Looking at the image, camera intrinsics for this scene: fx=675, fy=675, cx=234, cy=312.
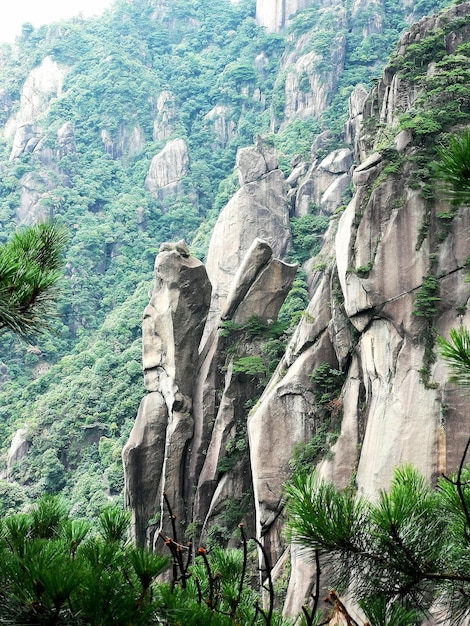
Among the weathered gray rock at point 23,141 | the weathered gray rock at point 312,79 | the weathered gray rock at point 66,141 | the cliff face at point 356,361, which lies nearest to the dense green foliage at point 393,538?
the cliff face at point 356,361

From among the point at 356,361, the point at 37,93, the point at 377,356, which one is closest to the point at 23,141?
the point at 37,93

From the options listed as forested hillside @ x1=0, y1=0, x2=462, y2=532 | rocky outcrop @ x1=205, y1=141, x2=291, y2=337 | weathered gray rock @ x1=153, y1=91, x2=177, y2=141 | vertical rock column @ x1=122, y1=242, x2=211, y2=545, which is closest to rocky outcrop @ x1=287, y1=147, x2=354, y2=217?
forested hillside @ x1=0, y1=0, x2=462, y2=532

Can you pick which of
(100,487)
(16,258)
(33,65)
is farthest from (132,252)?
(16,258)

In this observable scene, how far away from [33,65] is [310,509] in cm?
6136

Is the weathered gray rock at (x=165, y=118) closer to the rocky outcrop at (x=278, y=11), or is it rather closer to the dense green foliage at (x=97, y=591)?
the rocky outcrop at (x=278, y=11)

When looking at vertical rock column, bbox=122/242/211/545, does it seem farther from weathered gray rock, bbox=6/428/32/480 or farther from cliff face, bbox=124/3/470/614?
weathered gray rock, bbox=6/428/32/480

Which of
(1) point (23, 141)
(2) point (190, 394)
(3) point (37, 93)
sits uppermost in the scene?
(3) point (37, 93)

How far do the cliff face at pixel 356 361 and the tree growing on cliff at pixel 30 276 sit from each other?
792 centimetres

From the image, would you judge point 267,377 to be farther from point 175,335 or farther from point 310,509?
point 310,509

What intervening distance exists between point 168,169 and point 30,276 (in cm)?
4466

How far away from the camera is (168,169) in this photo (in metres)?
46.0

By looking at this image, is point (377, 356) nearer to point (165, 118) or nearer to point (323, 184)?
point (323, 184)

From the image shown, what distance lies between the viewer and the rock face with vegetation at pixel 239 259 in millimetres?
12273

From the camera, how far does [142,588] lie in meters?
2.22
